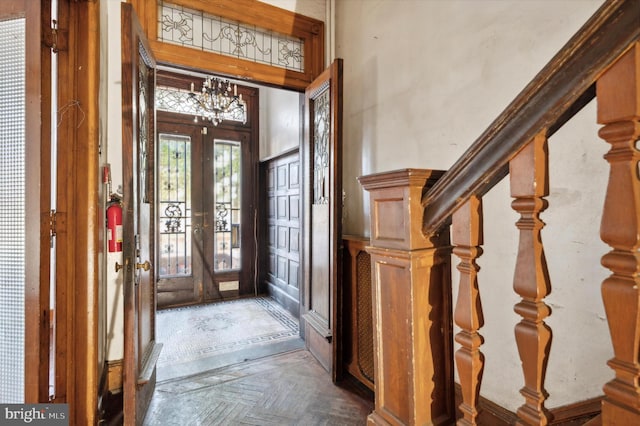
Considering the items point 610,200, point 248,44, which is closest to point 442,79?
point 610,200

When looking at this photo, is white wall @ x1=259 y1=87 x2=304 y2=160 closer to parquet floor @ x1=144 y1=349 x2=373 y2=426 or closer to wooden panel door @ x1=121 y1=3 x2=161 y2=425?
wooden panel door @ x1=121 y1=3 x2=161 y2=425

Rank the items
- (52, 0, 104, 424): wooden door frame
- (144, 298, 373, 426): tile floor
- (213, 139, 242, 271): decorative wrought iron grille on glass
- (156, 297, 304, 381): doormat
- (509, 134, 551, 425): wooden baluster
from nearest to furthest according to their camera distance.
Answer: (509, 134, 551, 425): wooden baluster, (52, 0, 104, 424): wooden door frame, (144, 298, 373, 426): tile floor, (156, 297, 304, 381): doormat, (213, 139, 242, 271): decorative wrought iron grille on glass

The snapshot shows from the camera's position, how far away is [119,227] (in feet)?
6.28

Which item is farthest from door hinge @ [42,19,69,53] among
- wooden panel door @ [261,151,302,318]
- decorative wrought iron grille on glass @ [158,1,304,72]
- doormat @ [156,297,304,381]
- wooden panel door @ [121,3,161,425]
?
wooden panel door @ [261,151,302,318]

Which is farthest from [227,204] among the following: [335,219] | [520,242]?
[520,242]

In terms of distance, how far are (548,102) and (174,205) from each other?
14.9 ft

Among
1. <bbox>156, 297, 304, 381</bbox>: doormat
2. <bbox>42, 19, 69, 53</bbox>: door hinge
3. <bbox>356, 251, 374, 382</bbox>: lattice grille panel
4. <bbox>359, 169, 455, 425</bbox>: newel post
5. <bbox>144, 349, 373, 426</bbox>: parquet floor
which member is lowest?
<bbox>144, 349, 373, 426</bbox>: parquet floor

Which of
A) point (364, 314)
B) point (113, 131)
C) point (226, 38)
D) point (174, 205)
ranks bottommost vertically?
point (364, 314)

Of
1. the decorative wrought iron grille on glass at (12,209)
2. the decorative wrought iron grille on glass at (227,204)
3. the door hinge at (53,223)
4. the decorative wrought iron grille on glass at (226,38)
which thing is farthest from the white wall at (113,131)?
the decorative wrought iron grille on glass at (227,204)

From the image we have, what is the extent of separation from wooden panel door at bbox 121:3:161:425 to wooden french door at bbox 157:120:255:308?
237cm

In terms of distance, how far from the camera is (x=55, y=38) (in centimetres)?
168

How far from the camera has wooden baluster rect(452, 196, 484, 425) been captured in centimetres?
78

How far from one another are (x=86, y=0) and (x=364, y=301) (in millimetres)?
2543

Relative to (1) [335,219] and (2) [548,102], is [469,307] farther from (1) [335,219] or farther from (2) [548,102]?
(1) [335,219]
